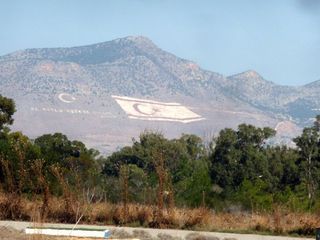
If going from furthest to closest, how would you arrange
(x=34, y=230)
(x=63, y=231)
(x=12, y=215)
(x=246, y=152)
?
(x=246, y=152), (x=12, y=215), (x=63, y=231), (x=34, y=230)

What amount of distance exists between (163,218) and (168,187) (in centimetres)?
107

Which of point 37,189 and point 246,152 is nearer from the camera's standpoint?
point 37,189

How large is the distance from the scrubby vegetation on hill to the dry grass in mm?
26

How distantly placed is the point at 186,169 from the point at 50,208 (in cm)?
3445

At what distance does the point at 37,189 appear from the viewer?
1892cm

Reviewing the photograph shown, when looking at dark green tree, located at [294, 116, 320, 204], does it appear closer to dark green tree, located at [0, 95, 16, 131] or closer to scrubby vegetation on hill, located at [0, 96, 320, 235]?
scrubby vegetation on hill, located at [0, 96, 320, 235]

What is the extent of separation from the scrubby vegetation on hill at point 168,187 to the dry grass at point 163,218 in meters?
0.03

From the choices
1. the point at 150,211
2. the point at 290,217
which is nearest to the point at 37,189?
the point at 150,211

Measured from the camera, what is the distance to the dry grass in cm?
1719

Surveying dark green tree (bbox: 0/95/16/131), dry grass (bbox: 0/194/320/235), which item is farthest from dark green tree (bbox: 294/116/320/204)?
dry grass (bbox: 0/194/320/235)

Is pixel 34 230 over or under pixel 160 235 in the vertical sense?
over

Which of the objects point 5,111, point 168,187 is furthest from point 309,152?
point 168,187

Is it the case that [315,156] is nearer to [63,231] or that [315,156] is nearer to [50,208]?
[50,208]

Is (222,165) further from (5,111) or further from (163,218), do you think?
(163,218)
